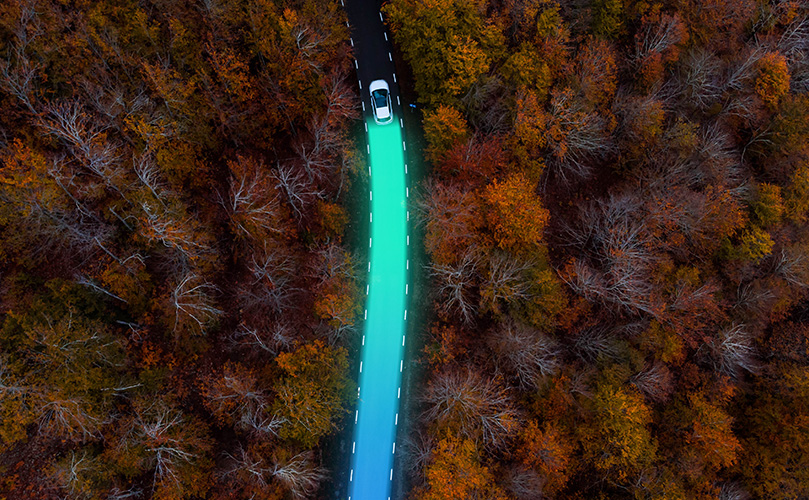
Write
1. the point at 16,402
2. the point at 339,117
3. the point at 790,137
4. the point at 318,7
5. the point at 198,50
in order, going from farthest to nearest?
the point at 790,137
the point at 339,117
the point at 318,7
the point at 198,50
the point at 16,402

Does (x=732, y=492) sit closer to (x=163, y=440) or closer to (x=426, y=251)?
(x=426, y=251)

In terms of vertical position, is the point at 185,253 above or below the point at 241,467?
above

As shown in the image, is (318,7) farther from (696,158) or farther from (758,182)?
(758,182)

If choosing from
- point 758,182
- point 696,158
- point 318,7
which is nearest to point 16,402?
point 318,7

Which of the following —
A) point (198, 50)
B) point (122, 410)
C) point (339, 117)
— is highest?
point (198, 50)

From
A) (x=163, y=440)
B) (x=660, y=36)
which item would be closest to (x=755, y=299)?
(x=660, y=36)

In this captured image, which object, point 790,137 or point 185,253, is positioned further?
point 790,137

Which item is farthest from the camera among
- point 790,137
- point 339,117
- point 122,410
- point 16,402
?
point 790,137

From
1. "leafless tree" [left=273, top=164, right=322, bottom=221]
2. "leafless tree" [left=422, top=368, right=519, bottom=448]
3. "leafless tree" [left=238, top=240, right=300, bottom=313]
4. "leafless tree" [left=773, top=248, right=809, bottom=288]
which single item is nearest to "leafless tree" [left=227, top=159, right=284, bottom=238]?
"leafless tree" [left=273, top=164, right=322, bottom=221]
